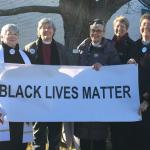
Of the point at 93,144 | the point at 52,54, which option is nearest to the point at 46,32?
the point at 52,54

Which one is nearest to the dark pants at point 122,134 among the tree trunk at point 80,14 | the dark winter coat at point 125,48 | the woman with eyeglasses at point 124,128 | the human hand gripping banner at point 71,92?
the woman with eyeglasses at point 124,128

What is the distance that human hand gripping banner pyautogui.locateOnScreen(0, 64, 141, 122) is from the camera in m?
6.99

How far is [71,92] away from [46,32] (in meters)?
0.89

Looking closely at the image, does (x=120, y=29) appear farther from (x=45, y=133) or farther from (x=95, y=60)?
(x=45, y=133)

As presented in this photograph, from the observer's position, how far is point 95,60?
698cm

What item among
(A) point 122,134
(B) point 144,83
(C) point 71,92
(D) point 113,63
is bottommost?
(A) point 122,134

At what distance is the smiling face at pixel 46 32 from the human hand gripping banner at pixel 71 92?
0.39 m

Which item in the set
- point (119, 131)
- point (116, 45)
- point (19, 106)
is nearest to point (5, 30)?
point (19, 106)

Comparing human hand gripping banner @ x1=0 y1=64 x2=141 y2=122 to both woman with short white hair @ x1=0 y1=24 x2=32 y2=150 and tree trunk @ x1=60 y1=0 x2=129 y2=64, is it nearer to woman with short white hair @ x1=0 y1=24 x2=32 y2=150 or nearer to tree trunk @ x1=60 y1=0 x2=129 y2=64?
woman with short white hair @ x1=0 y1=24 x2=32 y2=150

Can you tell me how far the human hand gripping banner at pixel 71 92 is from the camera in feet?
22.9

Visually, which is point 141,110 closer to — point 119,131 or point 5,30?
point 119,131

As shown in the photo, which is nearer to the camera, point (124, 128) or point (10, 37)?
point (10, 37)

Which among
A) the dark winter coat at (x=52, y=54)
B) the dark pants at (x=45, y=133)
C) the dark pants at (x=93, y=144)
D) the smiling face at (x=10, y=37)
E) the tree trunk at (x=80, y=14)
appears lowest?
the dark pants at (x=93, y=144)

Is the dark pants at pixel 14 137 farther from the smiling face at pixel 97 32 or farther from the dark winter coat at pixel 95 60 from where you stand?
the smiling face at pixel 97 32
